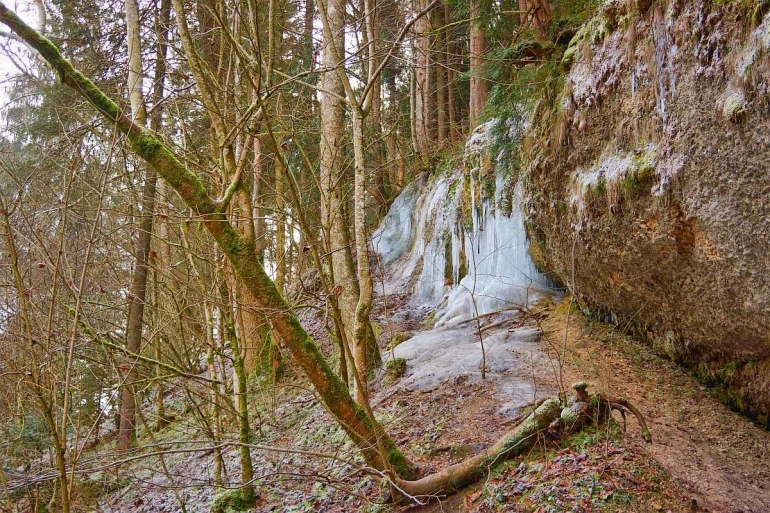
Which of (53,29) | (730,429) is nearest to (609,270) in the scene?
(730,429)

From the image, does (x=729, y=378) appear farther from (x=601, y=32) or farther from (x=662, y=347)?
(x=601, y=32)

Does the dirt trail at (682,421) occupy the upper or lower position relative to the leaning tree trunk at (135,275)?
lower

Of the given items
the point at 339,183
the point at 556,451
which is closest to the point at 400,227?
the point at 339,183

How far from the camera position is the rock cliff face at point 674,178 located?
3.84 metres

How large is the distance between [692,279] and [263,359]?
6597mm

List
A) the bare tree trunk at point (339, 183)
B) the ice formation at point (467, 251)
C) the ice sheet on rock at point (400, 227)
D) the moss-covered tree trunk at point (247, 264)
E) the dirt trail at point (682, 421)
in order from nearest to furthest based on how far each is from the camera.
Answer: the moss-covered tree trunk at point (247, 264)
the dirt trail at point (682, 421)
the bare tree trunk at point (339, 183)
the ice formation at point (467, 251)
the ice sheet on rock at point (400, 227)

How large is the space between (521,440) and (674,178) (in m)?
2.57

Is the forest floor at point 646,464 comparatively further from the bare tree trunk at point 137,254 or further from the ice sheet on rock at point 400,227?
the ice sheet on rock at point 400,227

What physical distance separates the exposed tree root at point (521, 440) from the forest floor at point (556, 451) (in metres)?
0.07

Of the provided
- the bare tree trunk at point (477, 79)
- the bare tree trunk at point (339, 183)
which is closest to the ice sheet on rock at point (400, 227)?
the bare tree trunk at point (477, 79)

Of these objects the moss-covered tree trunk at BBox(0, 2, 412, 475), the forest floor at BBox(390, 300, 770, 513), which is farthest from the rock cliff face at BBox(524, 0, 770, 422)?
the moss-covered tree trunk at BBox(0, 2, 412, 475)

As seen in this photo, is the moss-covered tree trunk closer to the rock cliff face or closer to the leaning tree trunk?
the leaning tree trunk

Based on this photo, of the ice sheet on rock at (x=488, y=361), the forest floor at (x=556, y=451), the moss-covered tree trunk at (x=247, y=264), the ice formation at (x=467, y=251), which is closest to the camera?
the moss-covered tree trunk at (x=247, y=264)

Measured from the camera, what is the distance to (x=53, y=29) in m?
8.49
